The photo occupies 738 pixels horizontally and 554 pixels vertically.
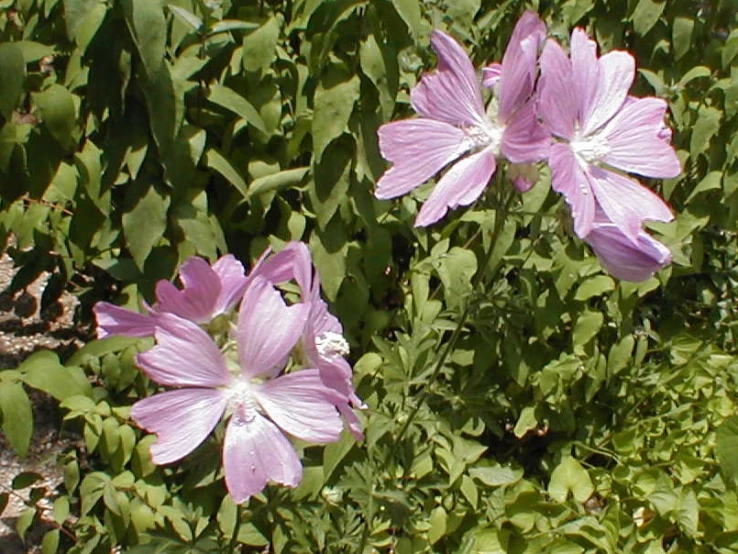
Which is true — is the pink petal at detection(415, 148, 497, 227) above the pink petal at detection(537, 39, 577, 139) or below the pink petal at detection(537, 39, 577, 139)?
below

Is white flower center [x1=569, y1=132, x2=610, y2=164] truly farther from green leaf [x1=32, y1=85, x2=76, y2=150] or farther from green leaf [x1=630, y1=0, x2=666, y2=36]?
green leaf [x1=630, y1=0, x2=666, y2=36]

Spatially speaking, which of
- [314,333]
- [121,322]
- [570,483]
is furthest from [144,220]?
[570,483]

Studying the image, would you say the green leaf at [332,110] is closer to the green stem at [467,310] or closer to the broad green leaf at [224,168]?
the broad green leaf at [224,168]

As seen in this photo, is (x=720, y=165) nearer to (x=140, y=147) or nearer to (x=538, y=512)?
(x=538, y=512)

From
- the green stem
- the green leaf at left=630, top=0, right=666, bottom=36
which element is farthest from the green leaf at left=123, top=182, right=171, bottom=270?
the green leaf at left=630, top=0, right=666, bottom=36

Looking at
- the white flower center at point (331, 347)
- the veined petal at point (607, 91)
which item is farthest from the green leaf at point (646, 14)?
Answer: the white flower center at point (331, 347)

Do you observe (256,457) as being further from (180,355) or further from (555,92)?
(555,92)
